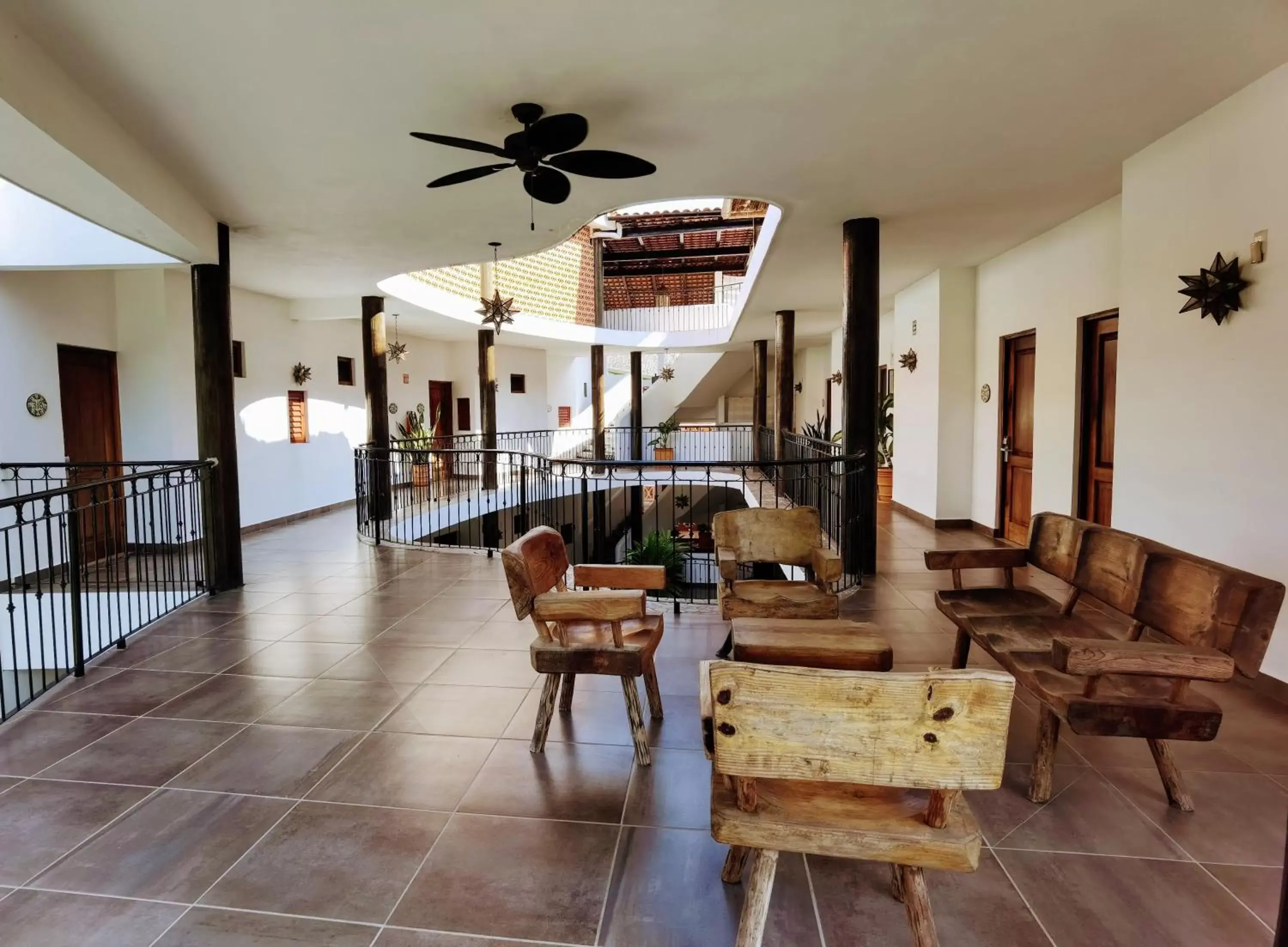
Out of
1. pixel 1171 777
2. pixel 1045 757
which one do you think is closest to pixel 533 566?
pixel 1045 757

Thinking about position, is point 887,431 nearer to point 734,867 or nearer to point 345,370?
point 345,370

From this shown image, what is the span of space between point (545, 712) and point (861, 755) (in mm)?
1541

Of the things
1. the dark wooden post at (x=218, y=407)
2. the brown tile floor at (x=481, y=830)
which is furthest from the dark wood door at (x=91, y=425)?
the brown tile floor at (x=481, y=830)

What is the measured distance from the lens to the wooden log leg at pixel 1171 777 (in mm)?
2232

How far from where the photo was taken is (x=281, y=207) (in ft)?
16.4

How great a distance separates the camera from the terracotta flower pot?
9.18 m

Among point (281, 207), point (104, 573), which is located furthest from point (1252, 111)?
point (104, 573)

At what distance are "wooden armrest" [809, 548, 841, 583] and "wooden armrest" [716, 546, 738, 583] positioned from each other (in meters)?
0.38

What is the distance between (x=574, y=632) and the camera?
2.84m

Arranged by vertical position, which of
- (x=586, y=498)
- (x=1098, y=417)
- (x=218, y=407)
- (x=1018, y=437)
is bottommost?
(x=586, y=498)

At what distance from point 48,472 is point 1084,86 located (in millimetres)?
7894

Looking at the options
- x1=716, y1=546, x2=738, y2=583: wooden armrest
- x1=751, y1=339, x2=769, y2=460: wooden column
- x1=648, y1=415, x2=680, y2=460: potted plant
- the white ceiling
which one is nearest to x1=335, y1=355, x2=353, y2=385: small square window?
the white ceiling

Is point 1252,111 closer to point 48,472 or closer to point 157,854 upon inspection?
point 157,854

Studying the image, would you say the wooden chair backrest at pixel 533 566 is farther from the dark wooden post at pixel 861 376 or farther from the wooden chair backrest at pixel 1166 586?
the dark wooden post at pixel 861 376
